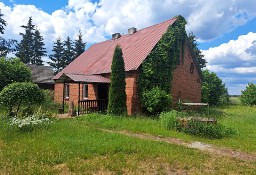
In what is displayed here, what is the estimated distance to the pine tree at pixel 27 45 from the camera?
172 feet

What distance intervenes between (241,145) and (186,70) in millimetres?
12549

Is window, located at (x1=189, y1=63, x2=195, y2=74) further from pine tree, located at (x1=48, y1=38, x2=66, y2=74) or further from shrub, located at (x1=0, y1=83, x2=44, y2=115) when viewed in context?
pine tree, located at (x1=48, y1=38, x2=66, y2=74)

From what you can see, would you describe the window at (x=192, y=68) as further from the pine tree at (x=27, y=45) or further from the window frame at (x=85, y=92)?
the pine tree at (x=27, y=45)

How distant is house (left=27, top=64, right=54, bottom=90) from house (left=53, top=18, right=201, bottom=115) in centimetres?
1088

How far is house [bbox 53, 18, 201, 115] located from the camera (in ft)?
61.5

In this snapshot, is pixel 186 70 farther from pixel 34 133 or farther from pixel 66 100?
pixel 34 133

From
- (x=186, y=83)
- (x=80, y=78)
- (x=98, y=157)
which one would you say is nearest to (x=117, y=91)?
Result: (x=80, y=78)

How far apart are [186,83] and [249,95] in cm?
2299

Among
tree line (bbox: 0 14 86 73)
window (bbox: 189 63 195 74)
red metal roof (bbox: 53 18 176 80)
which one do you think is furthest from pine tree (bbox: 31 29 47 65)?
window (bbox: 189 63 195 74)

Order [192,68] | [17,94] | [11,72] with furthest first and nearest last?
[11,72], [192,68], [17,94]

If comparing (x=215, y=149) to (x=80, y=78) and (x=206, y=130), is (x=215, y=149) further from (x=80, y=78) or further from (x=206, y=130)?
(x=80, y=78)

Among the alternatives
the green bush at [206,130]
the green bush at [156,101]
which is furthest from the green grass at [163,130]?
the green bush at [156,101]

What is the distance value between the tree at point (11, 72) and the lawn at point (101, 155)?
48.1 ft

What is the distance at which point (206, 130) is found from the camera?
12.0 m
